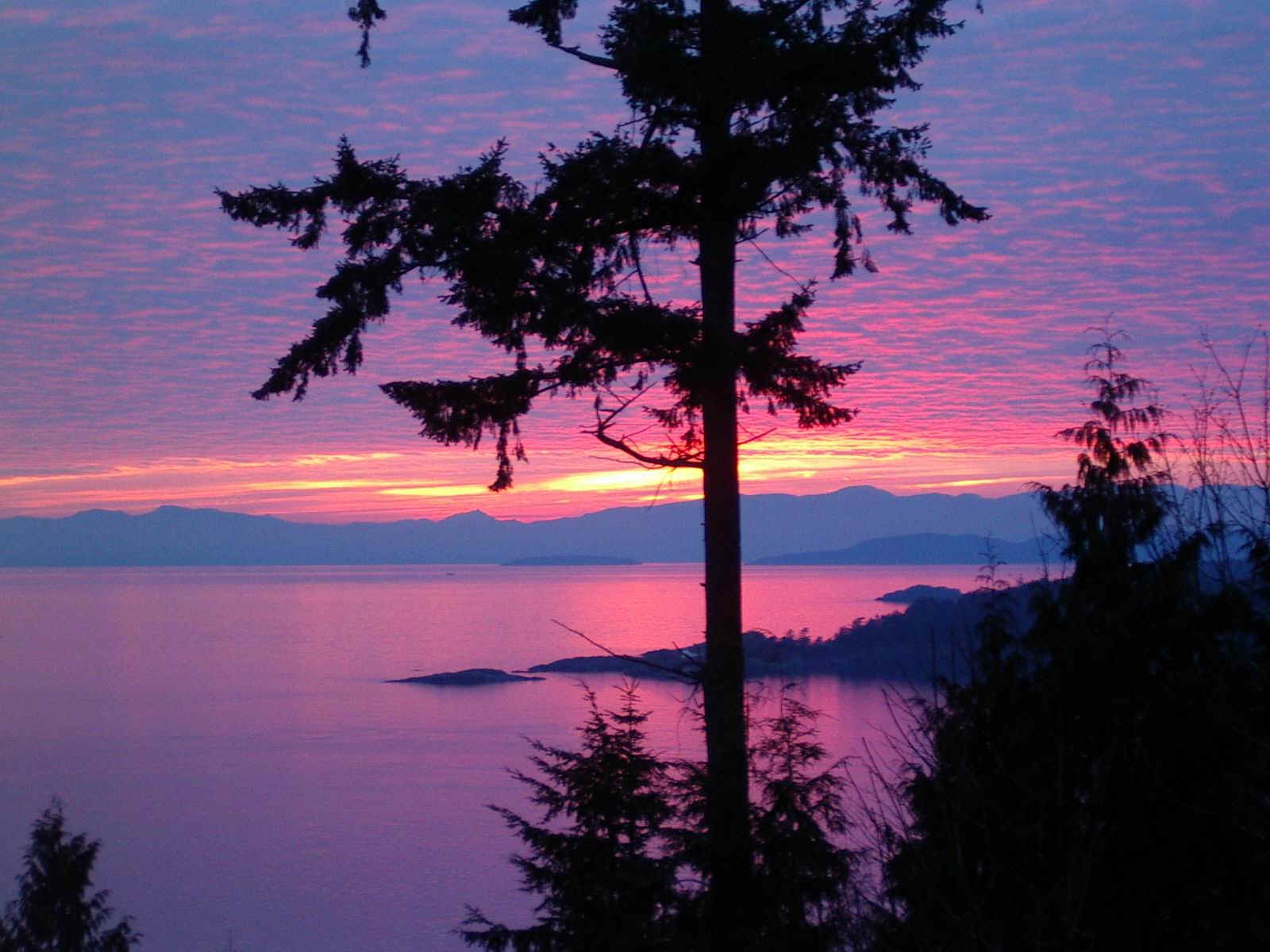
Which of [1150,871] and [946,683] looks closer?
[1150,871]

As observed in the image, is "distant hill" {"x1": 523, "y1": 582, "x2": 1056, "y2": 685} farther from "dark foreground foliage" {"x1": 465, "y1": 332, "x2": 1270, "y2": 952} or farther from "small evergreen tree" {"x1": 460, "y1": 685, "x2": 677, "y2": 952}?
"small evergreen tree" {"x1": 460, "y1": 685, "x2": 677, "y2": 952}

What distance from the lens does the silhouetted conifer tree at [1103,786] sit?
4.17 m

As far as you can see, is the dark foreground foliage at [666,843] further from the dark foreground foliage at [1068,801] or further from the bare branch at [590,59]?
the bare branch at [590,59]

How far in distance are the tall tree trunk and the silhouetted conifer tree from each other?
1.60 meters

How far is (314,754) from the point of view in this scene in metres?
45.4

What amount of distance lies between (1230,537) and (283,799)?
38.3 metres

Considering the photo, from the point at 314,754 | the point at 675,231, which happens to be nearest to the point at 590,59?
the point at 675,231

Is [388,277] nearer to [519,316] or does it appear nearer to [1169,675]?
[519,316]

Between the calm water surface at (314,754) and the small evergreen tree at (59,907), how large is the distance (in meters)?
4.06

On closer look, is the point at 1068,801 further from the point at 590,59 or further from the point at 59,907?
the point at 59,907

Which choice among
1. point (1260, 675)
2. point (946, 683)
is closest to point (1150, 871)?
point (1260, 675)

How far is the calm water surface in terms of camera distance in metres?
26.4

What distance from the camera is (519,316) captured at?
7.75m

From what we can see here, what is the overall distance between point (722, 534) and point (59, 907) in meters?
19.7
